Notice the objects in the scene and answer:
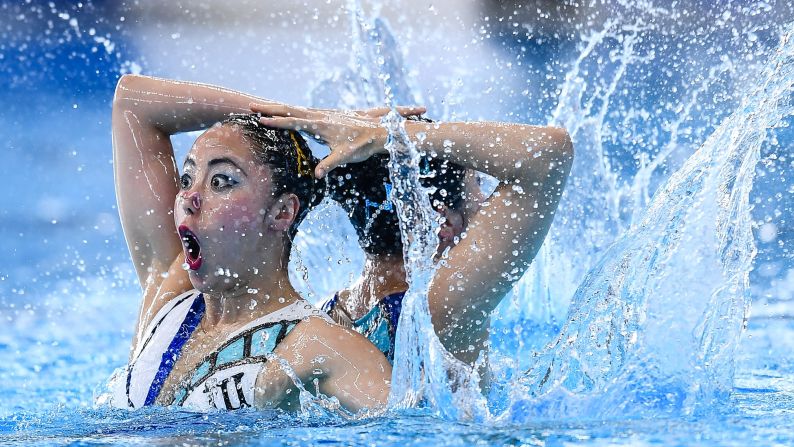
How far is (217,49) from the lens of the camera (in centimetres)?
755

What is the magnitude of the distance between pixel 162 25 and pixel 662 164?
4.09 meters

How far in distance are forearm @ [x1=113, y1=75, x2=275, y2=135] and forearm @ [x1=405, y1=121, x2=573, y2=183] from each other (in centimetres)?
53

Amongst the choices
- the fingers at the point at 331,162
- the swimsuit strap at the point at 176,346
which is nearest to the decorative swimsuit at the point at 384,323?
the swimsuit strap at the point at 176,346

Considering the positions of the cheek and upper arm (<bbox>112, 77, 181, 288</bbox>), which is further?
upper arm (<bbox>112, 77, 181, 288</bbox>)

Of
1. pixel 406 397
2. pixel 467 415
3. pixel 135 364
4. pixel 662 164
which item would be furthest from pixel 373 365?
pixel 662 164

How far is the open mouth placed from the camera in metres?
2.05

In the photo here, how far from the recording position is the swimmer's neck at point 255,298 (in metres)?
2.11

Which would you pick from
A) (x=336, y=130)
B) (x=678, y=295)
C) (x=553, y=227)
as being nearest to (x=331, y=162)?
(x=336, y=130)

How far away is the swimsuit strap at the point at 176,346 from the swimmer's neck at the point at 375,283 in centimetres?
44

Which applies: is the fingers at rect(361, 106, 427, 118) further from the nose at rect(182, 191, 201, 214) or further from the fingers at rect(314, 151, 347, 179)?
the nose at rect(182, 191, 201, 214)

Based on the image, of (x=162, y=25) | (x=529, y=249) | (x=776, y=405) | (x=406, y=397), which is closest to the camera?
(x=406, y=397)

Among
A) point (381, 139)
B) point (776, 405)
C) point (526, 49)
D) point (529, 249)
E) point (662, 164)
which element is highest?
point (526, 49)

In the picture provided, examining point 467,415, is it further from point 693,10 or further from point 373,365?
point 693,10

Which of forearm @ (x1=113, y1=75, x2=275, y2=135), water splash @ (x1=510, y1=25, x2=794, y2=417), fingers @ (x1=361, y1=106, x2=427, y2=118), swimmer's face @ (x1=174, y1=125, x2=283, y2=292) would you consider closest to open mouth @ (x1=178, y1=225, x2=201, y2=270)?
swimmer's face @ (x1=174, y1=125, x2=283, y2=292)
